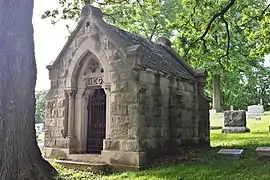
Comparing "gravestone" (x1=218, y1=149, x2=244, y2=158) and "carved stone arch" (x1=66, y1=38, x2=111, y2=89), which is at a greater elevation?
"carved stone arch" (x1=66, y1=38, x2=111, y2=89)

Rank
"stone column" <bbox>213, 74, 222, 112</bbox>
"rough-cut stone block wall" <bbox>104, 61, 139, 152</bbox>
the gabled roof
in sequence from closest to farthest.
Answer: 1. "rough-cut stone block wall" <bbox>104, 61, 139, 152</bbox>
2. the gabled roof
3. "stone column" <bbox>213, 74, 222, 112</bbox>

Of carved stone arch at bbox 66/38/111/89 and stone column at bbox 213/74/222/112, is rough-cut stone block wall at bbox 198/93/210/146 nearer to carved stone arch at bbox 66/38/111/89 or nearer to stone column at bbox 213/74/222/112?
carved stone arch at bbox 66/38/111/89

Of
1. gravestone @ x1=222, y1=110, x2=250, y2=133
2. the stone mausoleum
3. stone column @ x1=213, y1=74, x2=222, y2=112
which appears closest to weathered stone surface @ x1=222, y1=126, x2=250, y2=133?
gravestone @ x1=222, y1=110, x2=250, y2=133

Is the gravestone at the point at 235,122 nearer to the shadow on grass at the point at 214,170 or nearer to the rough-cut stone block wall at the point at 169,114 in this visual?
the rough-cut stone block wall at the point at 169,114

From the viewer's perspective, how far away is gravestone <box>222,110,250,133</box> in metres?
17.0

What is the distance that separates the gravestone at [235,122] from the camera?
16984mm

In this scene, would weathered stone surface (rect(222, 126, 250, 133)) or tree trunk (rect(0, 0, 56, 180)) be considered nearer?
tree trunk (rect(0, 0, 56, 180))

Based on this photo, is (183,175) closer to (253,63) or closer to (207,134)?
(207,134)

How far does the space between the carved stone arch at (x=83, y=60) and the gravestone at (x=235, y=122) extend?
929 centimetres

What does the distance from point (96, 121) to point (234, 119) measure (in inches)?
361

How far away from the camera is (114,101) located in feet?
31.1

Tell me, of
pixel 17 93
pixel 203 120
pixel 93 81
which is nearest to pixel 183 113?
pixel 203 120

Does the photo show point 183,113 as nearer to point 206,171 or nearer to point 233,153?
point 233,153

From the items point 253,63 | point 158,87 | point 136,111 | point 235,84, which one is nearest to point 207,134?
point 158,87
